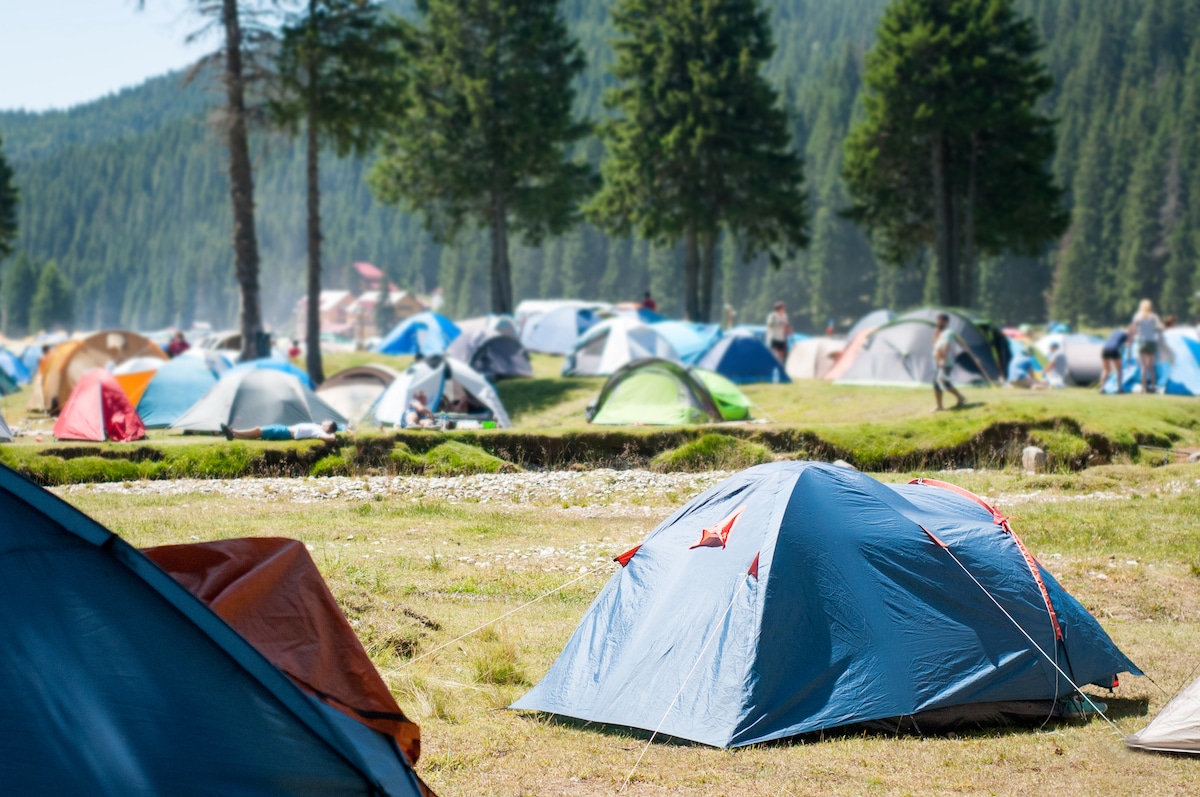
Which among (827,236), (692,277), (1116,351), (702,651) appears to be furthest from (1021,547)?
(827,236)

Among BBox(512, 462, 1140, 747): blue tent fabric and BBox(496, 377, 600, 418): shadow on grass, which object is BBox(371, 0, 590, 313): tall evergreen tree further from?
BBox(512, 462, 1140, 747): blue tent fabric

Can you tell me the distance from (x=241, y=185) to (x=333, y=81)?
3.30m

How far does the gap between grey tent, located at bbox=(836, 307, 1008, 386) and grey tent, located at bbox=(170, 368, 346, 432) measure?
431 inches

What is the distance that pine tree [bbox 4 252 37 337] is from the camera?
12088cm

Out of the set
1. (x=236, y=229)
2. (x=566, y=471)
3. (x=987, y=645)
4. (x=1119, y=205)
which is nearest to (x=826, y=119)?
(x=1119, y=205)

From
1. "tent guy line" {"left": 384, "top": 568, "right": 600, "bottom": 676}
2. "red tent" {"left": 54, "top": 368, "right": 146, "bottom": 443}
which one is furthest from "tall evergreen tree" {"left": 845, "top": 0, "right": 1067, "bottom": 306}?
"tent guy line" {"left": 384, "top": 568, "right": 600, "bottom": 676}

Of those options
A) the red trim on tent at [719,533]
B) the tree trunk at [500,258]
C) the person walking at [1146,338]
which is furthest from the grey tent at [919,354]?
the tree trunk at [500,258]

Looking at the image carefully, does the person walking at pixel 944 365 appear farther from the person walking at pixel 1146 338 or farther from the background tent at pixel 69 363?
the background tent at pixel 69 363

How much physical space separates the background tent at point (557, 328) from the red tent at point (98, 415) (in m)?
18.1

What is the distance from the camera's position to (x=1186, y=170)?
80.5 meters

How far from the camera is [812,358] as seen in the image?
31.4 metres

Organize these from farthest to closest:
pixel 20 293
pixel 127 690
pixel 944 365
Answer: pixel 20 293 < pixel 944 365 < pixel 127 690

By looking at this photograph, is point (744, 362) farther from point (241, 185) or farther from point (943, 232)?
point (241, 185)

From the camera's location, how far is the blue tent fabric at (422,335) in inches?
1352
